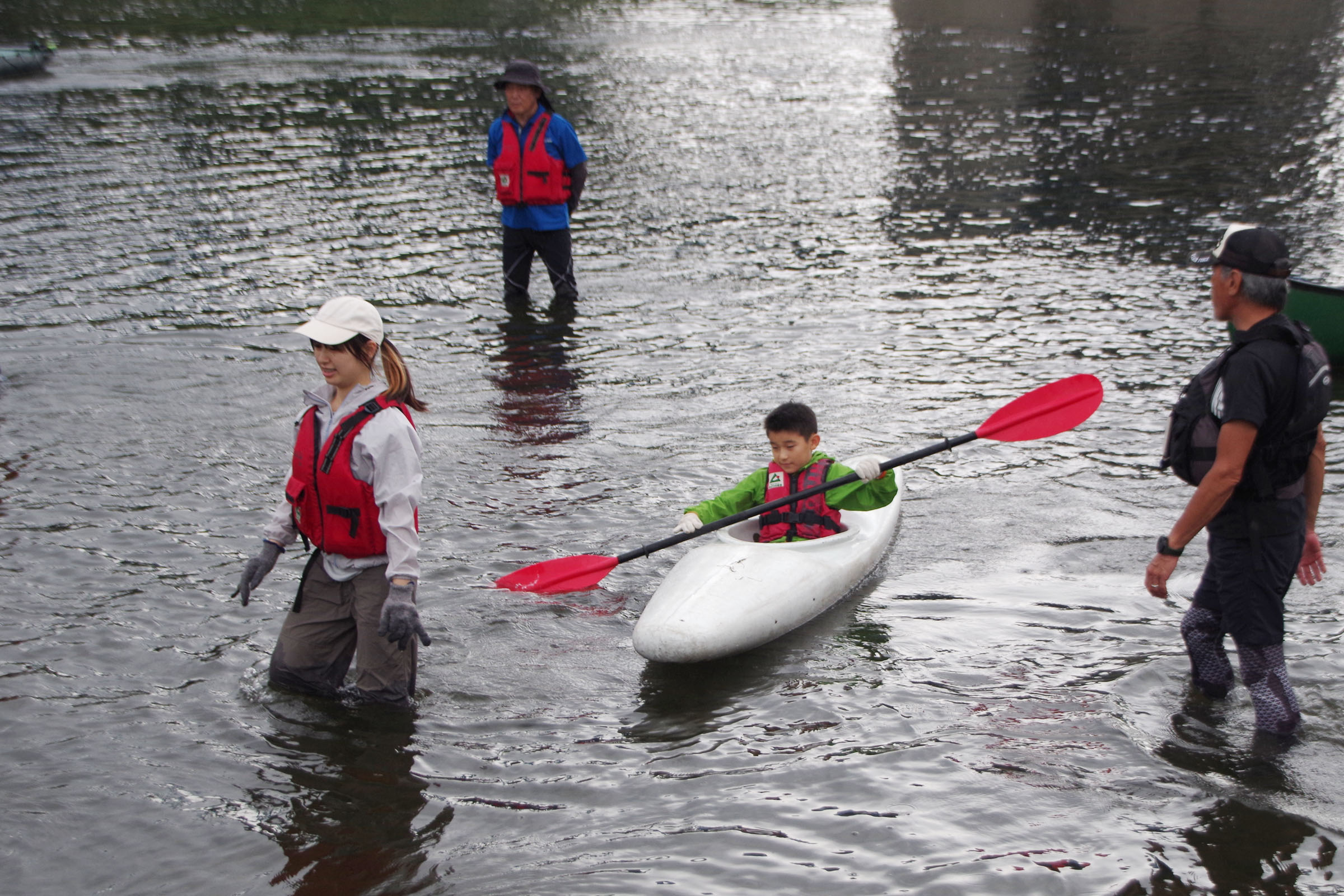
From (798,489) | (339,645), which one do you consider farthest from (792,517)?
(339,645)

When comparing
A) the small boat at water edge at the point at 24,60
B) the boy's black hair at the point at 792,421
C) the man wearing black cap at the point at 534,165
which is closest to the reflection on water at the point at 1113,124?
the man wearing black cap at the point at 534,165

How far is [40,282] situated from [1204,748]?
11.5m

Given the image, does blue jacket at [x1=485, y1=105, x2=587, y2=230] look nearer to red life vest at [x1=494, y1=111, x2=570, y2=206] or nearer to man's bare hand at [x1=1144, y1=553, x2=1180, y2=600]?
red life vest at [x1=494, y1=111, x2=570, y2=206]

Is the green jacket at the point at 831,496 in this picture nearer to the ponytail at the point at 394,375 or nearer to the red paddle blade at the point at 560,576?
the red paddle blade at the point at 560,576

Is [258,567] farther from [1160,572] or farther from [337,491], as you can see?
[1160,572]

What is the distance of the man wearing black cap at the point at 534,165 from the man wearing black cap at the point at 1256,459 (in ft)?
23.4

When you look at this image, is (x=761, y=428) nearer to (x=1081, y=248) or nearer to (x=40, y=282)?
(x=1081, y=248)

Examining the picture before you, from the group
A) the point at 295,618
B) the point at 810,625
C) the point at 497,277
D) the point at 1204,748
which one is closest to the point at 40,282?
the point at 497,277

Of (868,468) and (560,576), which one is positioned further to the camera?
(560,576)

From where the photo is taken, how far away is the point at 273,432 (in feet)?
28.0

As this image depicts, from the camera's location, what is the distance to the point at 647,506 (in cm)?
737

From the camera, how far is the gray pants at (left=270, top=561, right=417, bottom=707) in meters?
4.75

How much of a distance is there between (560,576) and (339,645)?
130 cm

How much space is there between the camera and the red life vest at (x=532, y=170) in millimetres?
10641
